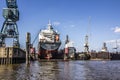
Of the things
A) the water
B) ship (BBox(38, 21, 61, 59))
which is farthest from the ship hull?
the water

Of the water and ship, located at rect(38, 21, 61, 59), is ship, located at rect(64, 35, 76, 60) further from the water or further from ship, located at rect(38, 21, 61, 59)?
the water

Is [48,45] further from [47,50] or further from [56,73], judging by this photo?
[56,73]

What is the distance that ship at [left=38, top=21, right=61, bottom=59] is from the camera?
135913mm

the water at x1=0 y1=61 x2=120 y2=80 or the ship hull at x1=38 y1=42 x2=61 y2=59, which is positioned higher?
the ship hull at x1=38 y1=42 x2=61 y2=59

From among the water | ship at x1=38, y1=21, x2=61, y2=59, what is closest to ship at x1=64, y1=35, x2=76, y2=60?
ship at x1=38, y1=21, x2=61, y2=59

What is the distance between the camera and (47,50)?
136m

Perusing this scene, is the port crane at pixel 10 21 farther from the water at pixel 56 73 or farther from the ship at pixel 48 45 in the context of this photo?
the water at pixel 56 73

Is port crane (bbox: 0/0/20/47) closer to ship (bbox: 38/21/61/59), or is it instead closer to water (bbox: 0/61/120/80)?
ship (bbox: 38/21/61/59)

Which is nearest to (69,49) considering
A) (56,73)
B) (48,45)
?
(48,45)

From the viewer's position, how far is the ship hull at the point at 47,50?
13562cm

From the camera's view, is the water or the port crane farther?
the port crane

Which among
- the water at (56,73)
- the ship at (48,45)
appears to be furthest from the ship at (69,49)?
the water at (56,73)

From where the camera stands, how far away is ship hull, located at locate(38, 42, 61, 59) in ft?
445

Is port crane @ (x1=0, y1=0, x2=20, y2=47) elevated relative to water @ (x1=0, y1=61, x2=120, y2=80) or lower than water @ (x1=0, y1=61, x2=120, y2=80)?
elevated
